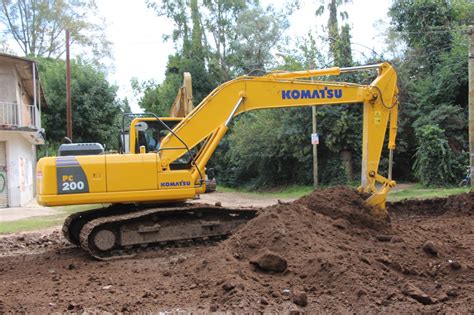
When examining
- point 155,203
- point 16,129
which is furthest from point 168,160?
point 16,129

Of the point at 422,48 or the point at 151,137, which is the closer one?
the point at 151,137

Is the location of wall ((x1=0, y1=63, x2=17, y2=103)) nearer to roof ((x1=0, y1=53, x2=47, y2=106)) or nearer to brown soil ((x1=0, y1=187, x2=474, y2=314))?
roof ((x1=0, y1=53, x2=47, y2=106))

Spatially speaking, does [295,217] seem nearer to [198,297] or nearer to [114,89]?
[198,297]

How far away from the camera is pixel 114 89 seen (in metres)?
36.1

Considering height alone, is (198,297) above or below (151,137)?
below

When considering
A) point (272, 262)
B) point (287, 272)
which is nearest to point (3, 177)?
point (272, 262)

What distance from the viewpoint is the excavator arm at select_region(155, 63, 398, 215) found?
9.55m

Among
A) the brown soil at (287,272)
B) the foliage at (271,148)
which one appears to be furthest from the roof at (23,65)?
the brown soil at (287,272)

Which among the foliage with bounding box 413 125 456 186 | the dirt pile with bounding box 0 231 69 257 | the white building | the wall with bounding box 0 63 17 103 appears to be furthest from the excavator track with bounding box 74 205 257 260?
the wall with bounding box 0 63 17 103

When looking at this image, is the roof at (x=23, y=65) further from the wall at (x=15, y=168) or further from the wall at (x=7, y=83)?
the wall at (x=15, y=168)

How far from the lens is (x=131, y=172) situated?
875 cm

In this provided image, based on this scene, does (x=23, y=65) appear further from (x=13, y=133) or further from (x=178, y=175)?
(x=178, y=175)

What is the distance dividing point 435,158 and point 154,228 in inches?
621

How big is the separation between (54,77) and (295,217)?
31434mm
